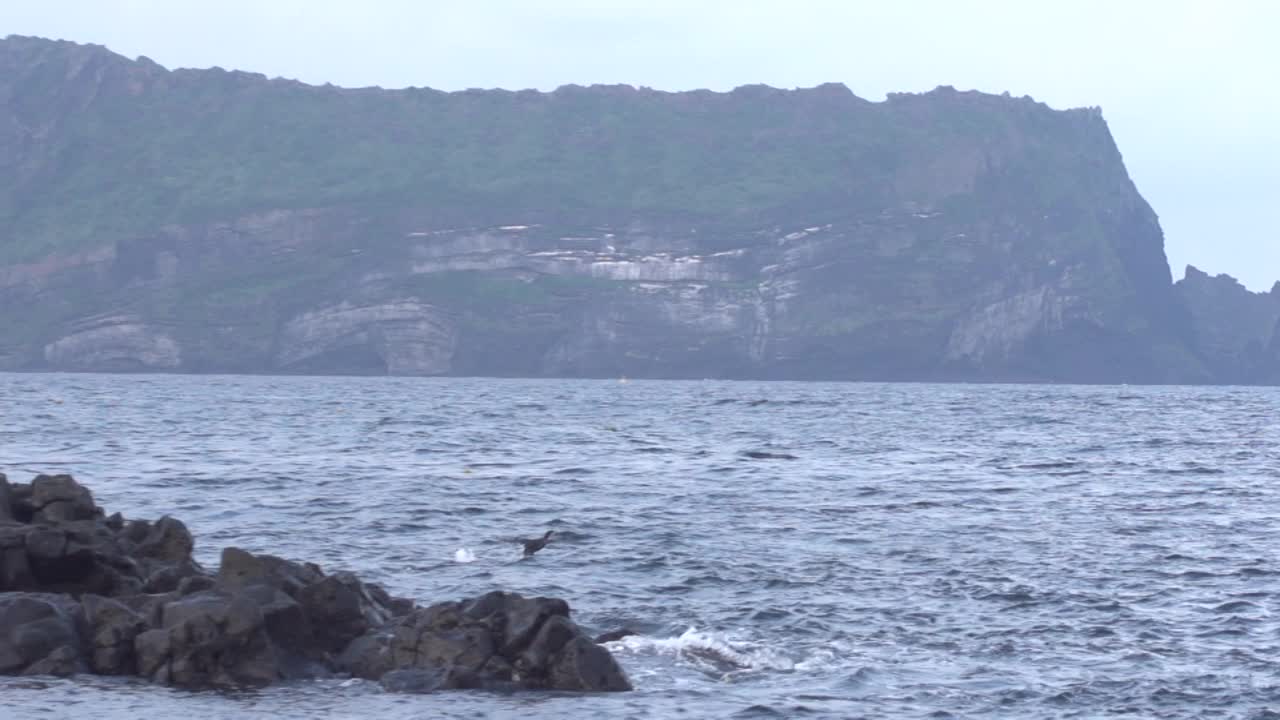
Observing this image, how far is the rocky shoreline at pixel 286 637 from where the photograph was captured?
22.1 m

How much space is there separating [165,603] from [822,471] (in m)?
37.6

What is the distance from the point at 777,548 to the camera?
119ft

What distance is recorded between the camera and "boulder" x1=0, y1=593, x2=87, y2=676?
72.1 feet

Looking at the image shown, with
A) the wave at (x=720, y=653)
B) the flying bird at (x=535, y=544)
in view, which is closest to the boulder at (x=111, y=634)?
the wave at (x=720, y=653)

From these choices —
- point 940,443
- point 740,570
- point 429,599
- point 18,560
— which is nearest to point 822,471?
point 940,443

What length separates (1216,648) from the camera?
25703 millimetres

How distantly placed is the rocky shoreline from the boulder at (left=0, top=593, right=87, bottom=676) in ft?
0.06

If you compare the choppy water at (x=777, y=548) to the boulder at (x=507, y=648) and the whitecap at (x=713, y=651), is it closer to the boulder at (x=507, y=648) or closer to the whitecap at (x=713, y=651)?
the whitecap at (x=713, y=651)

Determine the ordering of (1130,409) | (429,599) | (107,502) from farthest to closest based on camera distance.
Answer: (1130,409) → (107,502) → (429,599)

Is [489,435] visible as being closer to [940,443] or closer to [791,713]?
[940,443]

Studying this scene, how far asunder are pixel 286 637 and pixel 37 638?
325cm

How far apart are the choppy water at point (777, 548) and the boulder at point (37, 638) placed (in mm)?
769

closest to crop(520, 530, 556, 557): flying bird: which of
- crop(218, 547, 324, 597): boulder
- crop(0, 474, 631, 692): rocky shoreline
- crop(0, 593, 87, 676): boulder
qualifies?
crop(0, 474, 631, 692): rocky shoreline

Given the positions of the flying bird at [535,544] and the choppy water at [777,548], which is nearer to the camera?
the choppy water at [777,548]
